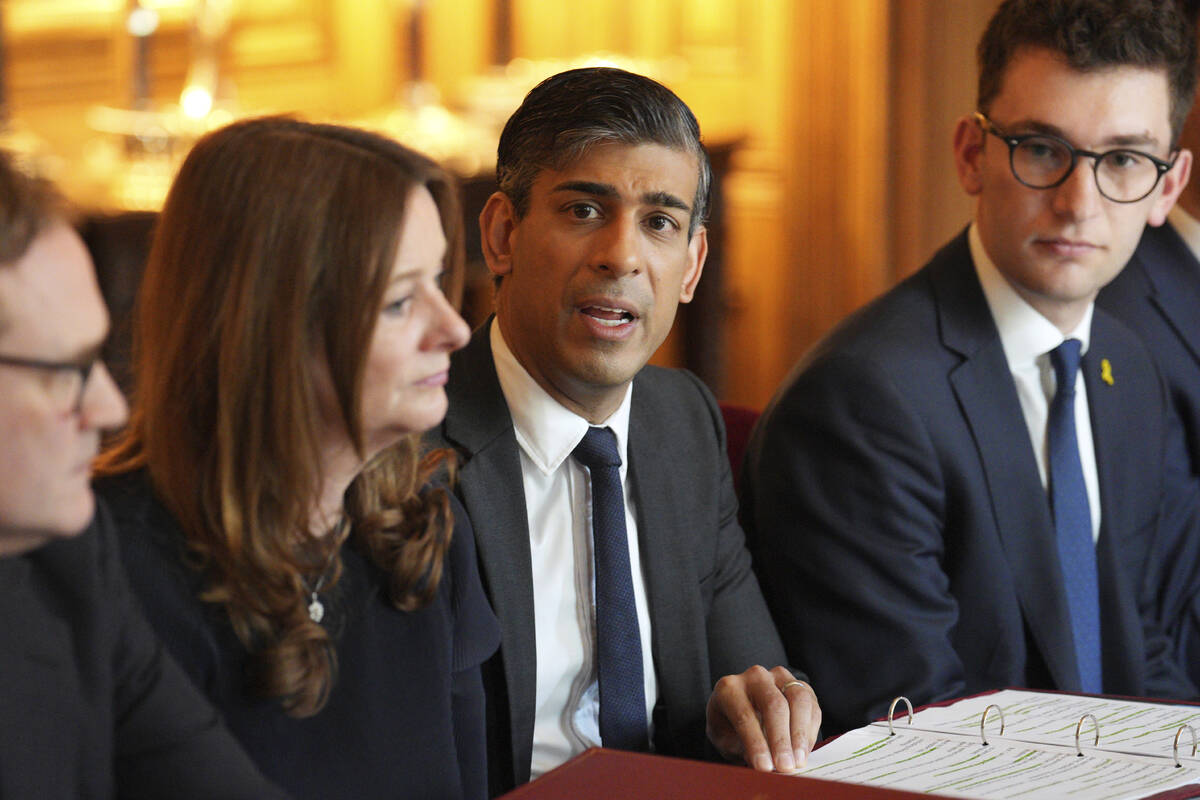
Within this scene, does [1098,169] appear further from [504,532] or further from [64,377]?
[64,377]

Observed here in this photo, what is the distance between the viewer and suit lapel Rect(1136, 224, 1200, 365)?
101 inches

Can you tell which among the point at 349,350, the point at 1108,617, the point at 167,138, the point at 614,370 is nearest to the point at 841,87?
the point at 167,138

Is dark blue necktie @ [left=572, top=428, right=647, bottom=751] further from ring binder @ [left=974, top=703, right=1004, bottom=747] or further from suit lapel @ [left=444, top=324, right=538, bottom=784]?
ring binder @ [left=974, top=703, right=1004, bottom=747]

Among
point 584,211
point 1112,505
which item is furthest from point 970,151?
point 584,211

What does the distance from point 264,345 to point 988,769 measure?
2.53 feet

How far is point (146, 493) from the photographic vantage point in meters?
1.29

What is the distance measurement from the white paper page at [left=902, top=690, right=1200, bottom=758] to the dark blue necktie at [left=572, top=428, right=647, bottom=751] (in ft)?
1.07

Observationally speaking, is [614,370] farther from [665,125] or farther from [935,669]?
[935,669]

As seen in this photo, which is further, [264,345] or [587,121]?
[587,121]

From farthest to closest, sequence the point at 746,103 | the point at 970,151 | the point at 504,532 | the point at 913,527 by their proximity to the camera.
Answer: the point at 746,103, the point at 970,151, the point at 913,527, the point at 504,532

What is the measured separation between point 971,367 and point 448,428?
0.83 m

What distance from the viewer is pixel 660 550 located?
1788mm

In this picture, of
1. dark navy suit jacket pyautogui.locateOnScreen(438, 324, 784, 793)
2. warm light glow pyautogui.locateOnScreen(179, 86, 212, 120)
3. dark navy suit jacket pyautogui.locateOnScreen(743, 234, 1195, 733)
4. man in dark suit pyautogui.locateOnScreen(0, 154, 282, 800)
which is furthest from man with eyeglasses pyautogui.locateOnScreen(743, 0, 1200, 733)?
warm light glow pyautogui.locateOnScreen(179, 86, 212, 120)

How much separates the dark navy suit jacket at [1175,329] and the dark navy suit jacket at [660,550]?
879mm
